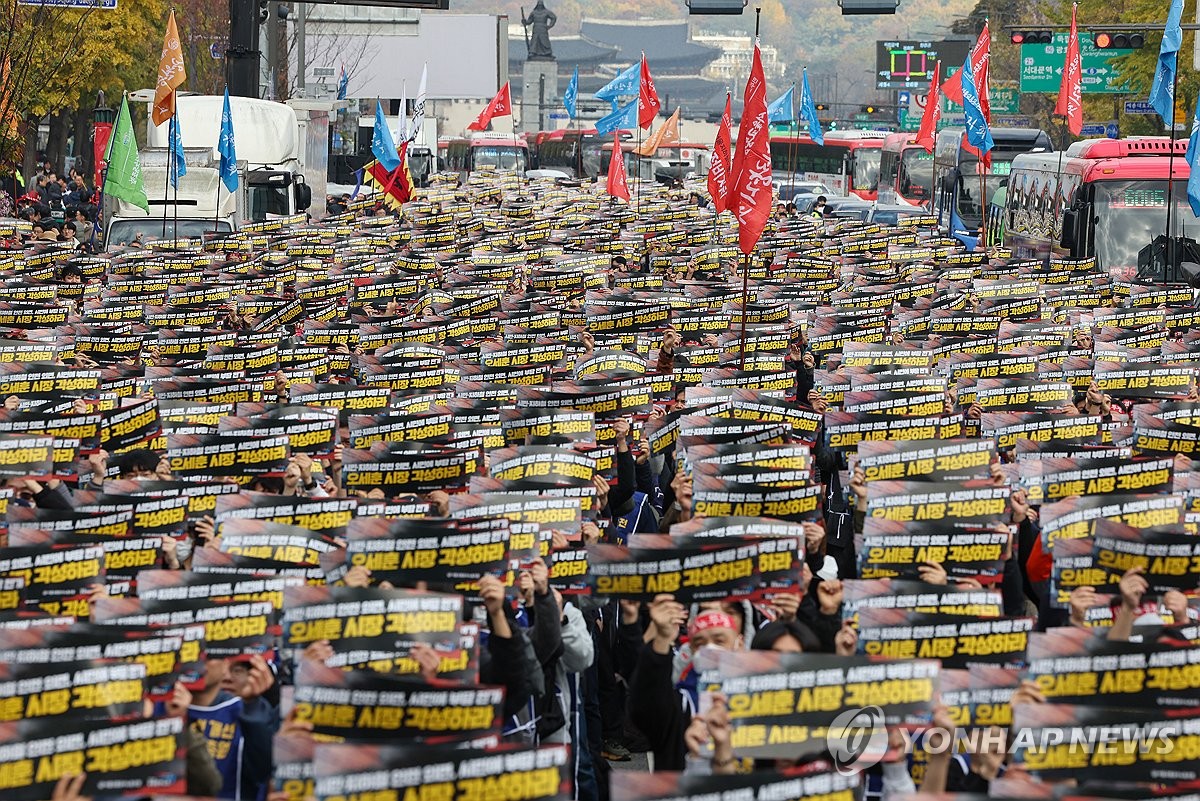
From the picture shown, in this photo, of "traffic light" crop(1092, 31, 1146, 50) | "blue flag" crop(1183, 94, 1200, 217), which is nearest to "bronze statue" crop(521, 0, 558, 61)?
"traffic light" crop(1092, 31, 1146, 50)

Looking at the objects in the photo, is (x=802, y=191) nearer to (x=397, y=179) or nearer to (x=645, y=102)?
(x=645, y=102)

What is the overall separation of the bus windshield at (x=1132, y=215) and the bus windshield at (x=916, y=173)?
22.8 metres

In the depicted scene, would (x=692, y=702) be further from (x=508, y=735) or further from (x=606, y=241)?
(x=606, y=241)

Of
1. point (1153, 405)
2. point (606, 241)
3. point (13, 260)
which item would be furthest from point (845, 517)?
point (606, 241)

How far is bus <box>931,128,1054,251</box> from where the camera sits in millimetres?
41531

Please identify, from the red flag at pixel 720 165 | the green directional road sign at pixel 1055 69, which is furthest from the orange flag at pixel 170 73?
the green directional road sign at pixel 1055 69

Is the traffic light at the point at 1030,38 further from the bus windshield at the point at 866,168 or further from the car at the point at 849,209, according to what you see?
the bus windshield at the point at 866,168

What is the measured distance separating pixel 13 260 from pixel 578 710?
17.5 m

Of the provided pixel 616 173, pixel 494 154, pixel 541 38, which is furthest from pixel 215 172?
pixel 541 38

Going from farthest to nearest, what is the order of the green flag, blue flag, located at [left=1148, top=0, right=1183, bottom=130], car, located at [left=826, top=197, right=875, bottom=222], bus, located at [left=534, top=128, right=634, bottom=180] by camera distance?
bus, located at [left=534, top=128, right=634, bottom=180] < car, located at [left=826, top=197, right=875, bottom=222] < the green flag < blue flag, located at [left=1148, top=0, right=1183, bottom=130]

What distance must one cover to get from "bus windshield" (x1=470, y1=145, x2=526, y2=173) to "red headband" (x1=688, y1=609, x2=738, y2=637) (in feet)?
218

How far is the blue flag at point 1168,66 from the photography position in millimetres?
23250

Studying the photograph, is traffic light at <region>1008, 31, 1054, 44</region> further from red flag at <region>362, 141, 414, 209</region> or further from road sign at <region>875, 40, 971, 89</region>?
road sign at <region>875, 40, 971, 89</region>

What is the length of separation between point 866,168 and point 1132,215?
33.8 meters
